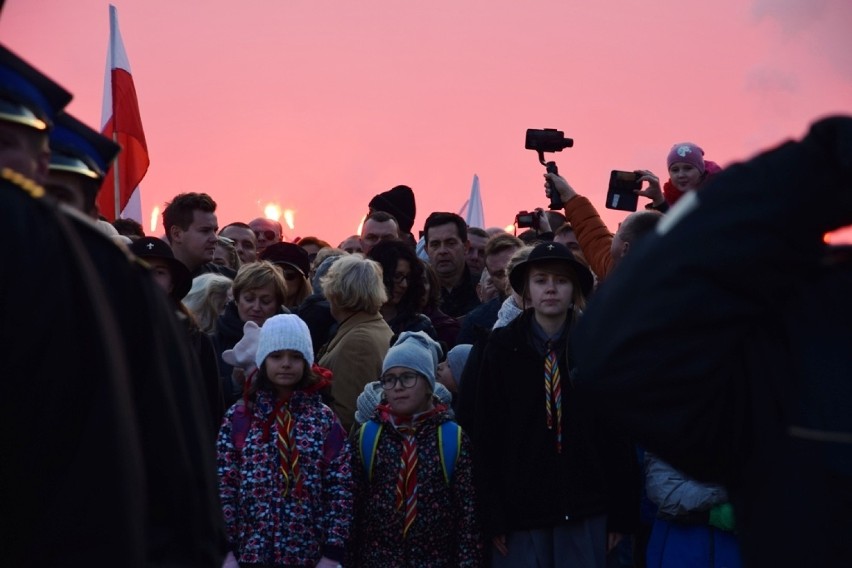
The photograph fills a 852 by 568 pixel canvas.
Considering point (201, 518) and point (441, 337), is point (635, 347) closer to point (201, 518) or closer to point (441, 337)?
point (201, 518)

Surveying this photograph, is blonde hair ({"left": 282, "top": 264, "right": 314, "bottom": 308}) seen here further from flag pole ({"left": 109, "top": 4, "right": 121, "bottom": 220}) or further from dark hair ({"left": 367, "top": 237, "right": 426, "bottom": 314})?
flag pole ({"left": 109, "top": 4, "right": 121, "bottom": 220})

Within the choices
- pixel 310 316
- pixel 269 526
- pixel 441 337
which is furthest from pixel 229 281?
pixel 269 526

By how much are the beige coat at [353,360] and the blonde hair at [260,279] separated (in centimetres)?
51

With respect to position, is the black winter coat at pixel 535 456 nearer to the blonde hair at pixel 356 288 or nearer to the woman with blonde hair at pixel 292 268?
the blonde hair at pixel 356 288

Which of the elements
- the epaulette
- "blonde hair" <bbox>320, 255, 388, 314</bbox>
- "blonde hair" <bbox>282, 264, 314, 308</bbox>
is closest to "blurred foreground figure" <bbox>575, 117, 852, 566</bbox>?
the epaulette

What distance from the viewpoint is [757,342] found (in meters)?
2.68

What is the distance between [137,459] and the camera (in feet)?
7.04

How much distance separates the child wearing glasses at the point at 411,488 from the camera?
6820 millimetres

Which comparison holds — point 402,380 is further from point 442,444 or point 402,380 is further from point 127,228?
point 127,228

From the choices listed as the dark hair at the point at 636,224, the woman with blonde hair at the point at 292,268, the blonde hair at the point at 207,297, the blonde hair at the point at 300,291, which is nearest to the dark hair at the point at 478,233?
the woman with blonde hair at the point at 292,268

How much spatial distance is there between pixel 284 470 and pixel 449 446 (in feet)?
2.93

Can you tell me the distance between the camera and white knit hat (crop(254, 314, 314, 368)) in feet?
23.2

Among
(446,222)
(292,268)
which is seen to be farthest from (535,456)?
(446,222)

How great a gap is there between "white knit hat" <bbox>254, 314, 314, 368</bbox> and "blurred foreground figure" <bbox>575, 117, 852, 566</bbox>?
4462 millimetres
